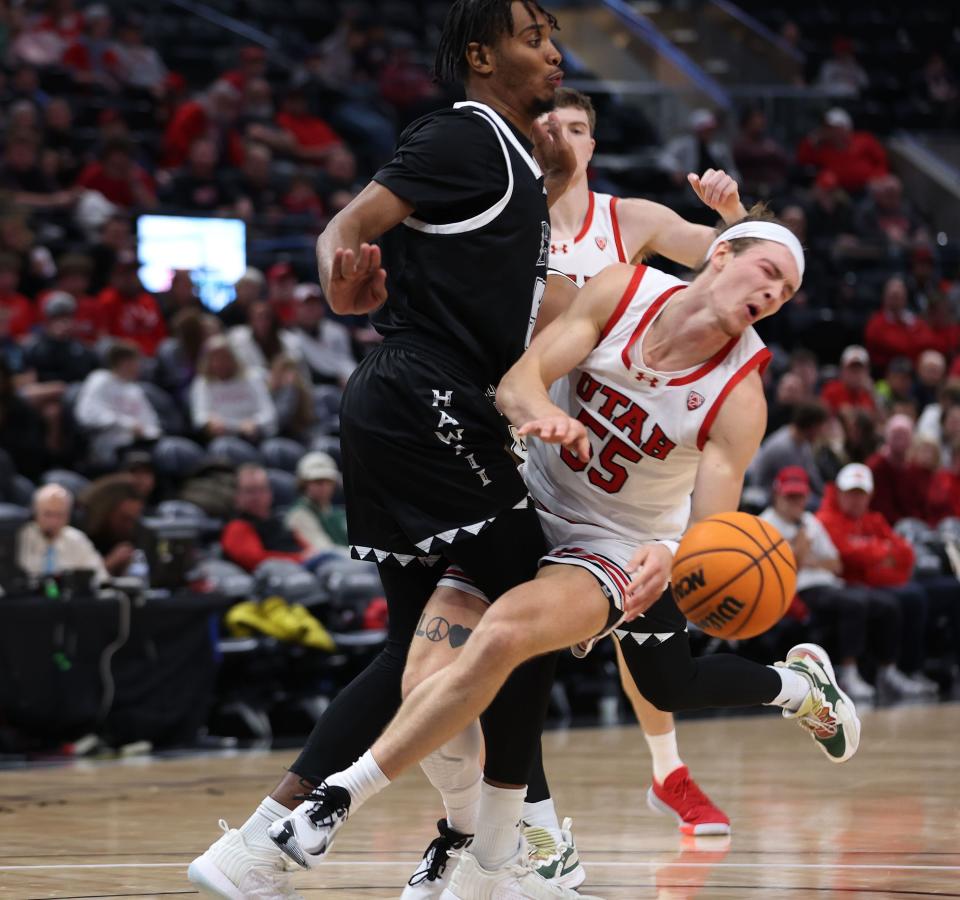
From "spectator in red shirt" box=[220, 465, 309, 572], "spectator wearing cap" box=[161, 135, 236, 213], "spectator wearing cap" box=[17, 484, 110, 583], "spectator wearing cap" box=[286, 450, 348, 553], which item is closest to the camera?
"spectator wearing cap" box=[17, 484, 110, 583]

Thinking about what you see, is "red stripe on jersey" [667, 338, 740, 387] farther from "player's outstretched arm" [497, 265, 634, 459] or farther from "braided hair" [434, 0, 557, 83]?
"braided hair" [434, 0, 557, 83]

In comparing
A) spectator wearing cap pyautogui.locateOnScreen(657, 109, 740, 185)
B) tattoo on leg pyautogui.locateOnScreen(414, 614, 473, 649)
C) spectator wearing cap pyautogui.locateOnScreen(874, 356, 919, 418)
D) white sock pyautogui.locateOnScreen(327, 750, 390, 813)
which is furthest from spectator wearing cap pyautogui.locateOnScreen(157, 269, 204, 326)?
white sock pyautogui.locateOnScreen(327, 750, 390, 813)

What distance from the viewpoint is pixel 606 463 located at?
4102 millimetres

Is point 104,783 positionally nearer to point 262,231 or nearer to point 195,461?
point 195,461

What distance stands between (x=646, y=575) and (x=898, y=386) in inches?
446

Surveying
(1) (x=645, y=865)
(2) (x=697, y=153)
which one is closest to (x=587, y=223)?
(1) (x=645, y=865)

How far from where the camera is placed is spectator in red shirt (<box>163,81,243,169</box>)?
13.4 meters

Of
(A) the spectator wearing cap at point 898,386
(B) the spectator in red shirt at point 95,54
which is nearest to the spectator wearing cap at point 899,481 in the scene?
(A) the spectator wearing cap at point 898,386

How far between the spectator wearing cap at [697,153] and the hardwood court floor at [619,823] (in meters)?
9.47

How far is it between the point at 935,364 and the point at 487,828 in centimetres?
1153

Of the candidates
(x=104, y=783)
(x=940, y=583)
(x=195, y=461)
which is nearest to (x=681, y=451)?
(x=104, y=783)

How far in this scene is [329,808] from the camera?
371cm

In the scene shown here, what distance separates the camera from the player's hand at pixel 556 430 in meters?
3.59

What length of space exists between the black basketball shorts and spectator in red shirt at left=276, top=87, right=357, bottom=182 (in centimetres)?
1077
